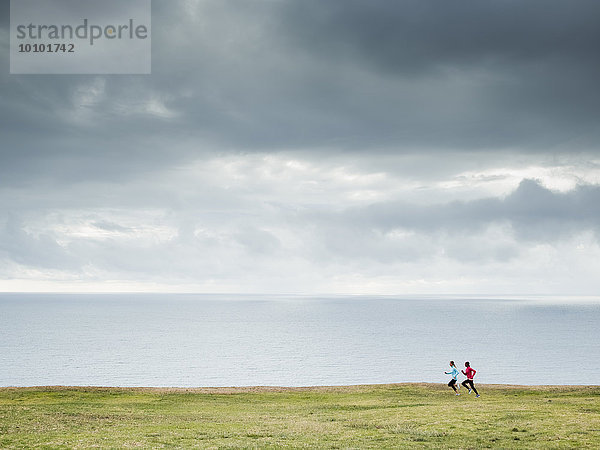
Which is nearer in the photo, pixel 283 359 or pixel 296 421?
pixel 296 421

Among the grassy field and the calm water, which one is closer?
the grassy field

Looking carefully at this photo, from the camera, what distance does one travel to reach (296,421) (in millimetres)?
33031

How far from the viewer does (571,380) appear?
102875mm

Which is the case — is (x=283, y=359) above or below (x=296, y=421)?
below

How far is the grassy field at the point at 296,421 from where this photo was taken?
24.8 meters

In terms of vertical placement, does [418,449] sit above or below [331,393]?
above

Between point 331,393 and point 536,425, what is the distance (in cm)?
2932

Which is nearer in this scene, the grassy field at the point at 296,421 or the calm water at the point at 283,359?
the grassy field at the point at 296,421

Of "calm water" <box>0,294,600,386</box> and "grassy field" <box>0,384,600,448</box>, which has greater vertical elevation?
"grassy field" <box>0,384,600,448</box>

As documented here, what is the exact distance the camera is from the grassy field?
81.4 feet

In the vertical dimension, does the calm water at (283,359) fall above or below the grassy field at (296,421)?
below

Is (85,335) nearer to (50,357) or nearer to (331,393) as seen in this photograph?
(50,357)

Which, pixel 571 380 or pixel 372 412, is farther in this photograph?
pixel 571 380

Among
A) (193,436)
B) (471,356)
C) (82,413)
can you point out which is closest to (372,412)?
(193,436)
